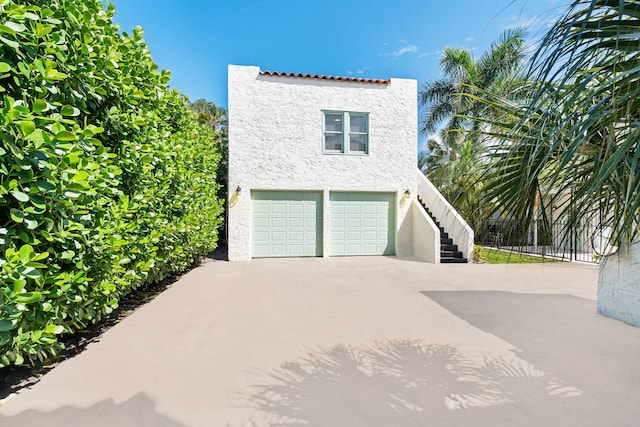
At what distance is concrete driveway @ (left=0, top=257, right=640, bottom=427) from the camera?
2.37m

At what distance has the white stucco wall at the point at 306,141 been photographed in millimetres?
10289

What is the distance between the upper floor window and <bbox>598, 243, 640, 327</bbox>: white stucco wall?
7.93 m

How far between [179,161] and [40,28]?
12.5 ft

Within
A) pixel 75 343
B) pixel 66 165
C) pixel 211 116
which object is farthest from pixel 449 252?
pixel 211 116

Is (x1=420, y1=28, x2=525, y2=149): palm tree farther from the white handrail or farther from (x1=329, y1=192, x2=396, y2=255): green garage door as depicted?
(x1=329, y1=192, x2=396, y2=255): green garage door

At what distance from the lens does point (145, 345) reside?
3.61 m

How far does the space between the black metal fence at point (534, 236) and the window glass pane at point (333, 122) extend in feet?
29.1

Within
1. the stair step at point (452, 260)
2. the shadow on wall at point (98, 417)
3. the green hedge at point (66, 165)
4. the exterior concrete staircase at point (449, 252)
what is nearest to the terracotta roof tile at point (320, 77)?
the green hedge at point (66, 165)

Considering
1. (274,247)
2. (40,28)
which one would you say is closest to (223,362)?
(40,28)

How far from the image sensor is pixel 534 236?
2.81 meters

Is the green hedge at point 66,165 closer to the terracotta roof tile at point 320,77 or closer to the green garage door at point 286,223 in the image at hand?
the green garage door at point 286,223

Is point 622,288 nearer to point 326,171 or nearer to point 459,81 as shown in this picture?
point 326,171

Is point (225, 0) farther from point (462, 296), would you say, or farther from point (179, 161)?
point (462, 296)

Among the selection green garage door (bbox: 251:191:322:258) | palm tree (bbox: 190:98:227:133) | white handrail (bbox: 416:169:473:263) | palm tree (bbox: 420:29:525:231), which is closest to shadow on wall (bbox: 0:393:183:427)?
green garage door (bbox: 251:191:322:258)
